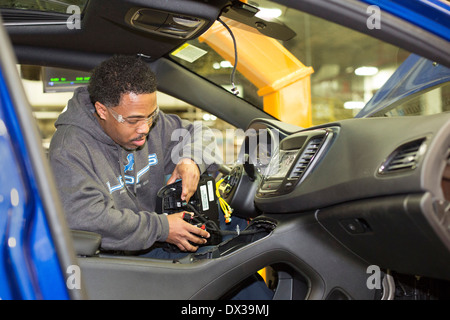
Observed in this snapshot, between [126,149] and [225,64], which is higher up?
[225,64]

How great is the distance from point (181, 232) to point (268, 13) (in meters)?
0.88

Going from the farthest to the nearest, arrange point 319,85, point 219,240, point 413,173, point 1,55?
1. point 319,85
2. point 219,240
3. point 413,173
4. point 1,55

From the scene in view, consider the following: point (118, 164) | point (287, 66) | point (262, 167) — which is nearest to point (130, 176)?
point (118, 164)

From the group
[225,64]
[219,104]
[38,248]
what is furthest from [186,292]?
[225,64]

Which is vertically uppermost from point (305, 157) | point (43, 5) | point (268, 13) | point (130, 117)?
point (43, 5)

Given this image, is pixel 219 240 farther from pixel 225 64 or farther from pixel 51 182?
pixel 225 64

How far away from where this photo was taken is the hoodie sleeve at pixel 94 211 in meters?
1.49

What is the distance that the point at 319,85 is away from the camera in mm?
4223

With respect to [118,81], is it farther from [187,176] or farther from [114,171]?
[187,176]

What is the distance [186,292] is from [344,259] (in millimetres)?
538

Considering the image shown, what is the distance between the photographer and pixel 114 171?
1.87 metres

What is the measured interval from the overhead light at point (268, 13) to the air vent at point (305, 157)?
466 millimetres

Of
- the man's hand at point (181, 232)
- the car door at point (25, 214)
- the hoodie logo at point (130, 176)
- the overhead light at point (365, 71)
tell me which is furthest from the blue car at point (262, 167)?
the overhead light at point (365, 71)

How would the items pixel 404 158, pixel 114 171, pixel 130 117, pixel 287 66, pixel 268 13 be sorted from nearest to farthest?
pixel 404 158 < pixel 268 13 < pixel 130 117 < pixel 114 171 < pixel 287 66
